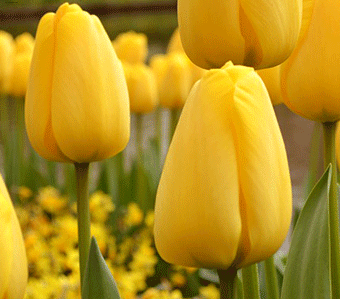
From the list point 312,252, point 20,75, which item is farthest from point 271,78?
point 20,75

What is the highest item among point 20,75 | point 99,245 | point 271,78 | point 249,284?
point 271,78

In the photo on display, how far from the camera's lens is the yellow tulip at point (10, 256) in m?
0.47

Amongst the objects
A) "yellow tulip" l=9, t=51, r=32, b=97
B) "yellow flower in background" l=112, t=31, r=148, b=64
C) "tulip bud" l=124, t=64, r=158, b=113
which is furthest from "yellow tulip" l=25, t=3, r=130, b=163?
"yellow flower in background" l=112, t=31, r=148, b=64

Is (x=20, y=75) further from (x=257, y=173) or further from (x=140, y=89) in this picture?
(x=257, y=173)

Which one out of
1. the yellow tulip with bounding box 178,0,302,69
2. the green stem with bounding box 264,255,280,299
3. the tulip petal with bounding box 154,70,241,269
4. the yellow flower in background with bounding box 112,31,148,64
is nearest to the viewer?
the tulip petal with bounding box 154,70,241,269

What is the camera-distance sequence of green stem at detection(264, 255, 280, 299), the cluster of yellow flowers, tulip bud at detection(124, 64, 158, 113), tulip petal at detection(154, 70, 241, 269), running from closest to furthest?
1. tulip petal at detection(154, 70, 241, 269)
2. green stem at detection(264, 255, 280, 299)
3. the cluster of yellow flowers
4. tulip bud at detection(124, 64, 158, 113)

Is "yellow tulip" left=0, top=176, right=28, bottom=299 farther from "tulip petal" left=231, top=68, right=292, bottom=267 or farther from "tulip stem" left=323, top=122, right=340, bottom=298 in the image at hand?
"tulip stem" left=323, top=122, right=340, bottom=298

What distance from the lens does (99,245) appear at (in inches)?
51.6

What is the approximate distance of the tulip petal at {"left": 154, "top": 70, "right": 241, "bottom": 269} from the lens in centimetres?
45

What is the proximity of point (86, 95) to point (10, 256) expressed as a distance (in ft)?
0.55

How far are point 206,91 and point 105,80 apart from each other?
0.17 meters

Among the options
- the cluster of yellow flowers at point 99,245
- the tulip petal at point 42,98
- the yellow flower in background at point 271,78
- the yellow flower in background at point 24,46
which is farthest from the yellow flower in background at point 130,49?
the tulip petal at point 42,98

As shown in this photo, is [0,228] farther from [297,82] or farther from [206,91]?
[297,82]

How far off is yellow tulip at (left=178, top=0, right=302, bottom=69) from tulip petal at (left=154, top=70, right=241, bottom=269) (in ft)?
0.34
